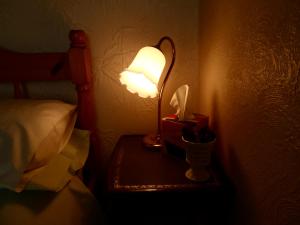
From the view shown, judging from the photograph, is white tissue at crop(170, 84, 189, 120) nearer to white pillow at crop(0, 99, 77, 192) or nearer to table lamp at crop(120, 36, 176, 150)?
table lamp at crop(120, 36, 176, 150)

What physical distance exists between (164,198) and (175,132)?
0.22m

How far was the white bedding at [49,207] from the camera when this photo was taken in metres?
0.63

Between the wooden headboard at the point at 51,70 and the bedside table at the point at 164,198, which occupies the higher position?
the wooden headboard at the point at 51,70

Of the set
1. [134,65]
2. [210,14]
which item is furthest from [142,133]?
[210,14]

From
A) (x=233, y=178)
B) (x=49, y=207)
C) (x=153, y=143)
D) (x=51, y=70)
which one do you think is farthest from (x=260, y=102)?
(x=51, y=70)

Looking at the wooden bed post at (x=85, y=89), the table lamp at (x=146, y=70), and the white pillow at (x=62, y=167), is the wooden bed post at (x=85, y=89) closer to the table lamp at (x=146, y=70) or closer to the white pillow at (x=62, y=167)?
the white pillow at (x=62, y=167)

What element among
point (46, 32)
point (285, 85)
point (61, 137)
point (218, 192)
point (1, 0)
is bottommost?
point (218, 192)

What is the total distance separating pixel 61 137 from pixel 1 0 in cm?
64

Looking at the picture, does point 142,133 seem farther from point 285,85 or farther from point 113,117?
point 285,85

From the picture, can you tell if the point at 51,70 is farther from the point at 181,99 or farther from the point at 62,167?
the point at 181,99

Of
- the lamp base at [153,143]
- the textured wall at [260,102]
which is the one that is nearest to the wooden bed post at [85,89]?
the lamp base at [153,143]

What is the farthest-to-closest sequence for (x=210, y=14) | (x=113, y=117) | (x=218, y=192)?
(x=113, y=117) < (x=210, y=14) < (x=218, y=192)

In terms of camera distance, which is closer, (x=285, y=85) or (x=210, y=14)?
(x=285, y=85)

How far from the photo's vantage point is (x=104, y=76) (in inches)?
42.1
